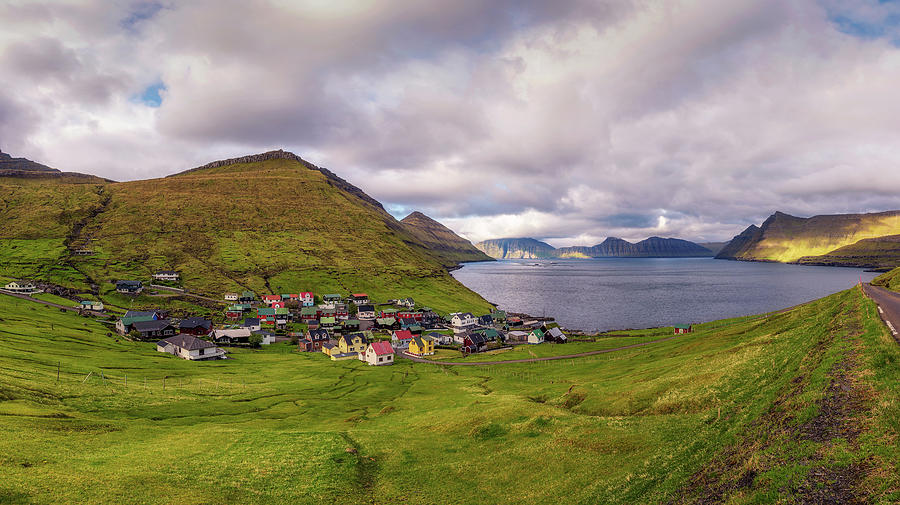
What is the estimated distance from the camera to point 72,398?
47.2m

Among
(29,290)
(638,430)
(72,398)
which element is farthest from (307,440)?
(29,290)

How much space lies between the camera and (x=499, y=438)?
35.5m

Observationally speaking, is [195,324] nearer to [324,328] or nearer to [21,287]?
[324,328]

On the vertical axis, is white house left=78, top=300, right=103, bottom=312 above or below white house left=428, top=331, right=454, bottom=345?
above

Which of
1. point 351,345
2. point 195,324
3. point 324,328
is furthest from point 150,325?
point 351,345

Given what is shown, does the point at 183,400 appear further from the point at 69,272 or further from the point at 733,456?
the point at 69,272

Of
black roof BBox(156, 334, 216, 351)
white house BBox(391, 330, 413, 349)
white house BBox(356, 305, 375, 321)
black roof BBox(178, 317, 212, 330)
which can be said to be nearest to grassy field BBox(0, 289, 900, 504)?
black roof BBox(156, 334, 216, 351)

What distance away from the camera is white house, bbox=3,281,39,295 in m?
140

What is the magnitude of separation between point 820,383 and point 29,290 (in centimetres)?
21625

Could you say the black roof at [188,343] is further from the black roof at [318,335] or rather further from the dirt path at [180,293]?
the dirt path at [180,293]

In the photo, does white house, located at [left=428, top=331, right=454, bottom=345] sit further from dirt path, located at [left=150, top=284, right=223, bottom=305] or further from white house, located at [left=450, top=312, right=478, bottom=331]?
dirt path, located at [left=150, top=284, right=223, bottom=305]

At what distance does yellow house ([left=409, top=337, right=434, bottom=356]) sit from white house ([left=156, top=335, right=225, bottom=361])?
174 feet

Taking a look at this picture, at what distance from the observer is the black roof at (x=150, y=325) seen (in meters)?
114

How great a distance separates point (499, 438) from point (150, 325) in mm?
125098
